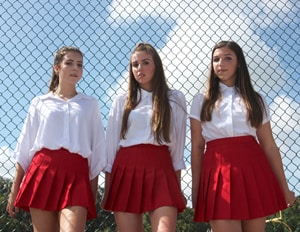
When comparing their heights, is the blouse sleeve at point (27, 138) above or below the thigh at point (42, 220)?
above

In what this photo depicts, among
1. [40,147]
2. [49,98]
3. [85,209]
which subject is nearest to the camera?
[85,209]

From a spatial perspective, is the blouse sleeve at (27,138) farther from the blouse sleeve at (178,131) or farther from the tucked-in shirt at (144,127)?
the blouse sleeve at (178,131)

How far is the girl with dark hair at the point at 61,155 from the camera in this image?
2.78 meters

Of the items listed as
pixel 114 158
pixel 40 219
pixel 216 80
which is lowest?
pixel 40 219

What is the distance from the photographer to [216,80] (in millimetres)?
3221

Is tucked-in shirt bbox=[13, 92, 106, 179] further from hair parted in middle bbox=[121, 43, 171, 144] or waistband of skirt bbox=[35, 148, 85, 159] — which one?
hair parted in middle bbox=[121, 43, 171, 144]

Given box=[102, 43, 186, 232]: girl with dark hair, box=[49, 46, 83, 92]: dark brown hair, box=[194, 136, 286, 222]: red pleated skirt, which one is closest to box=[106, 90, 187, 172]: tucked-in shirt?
box=[102, 43, 186, 232]: girl with dark hair

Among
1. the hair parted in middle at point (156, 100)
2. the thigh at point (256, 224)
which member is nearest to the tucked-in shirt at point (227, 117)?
the hair parted in middle at point (156, 100)

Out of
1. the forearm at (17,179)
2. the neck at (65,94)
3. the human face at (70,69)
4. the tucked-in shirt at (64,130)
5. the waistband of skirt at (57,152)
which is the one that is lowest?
the forearm at (17,179)

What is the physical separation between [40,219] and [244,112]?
4.85ft

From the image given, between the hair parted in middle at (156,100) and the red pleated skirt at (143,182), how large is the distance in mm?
115

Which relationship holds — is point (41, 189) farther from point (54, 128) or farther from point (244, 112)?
point (244, 112)

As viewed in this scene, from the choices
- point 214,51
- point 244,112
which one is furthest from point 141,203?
point 214,51

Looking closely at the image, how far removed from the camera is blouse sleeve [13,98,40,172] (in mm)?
3027
